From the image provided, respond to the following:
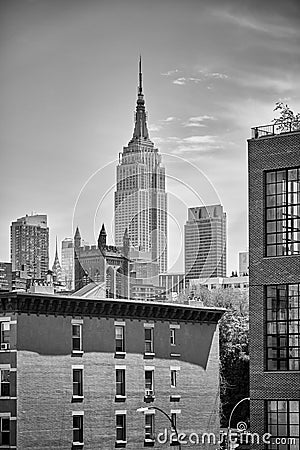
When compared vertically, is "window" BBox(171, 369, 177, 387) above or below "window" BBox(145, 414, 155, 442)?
above

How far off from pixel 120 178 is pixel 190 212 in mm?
9030

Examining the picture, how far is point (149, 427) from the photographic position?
2538cm

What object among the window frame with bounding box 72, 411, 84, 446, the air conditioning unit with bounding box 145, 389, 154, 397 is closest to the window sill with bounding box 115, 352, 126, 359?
the air conditioning unit with bounding box 145, 389, 154, 397

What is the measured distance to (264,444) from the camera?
1781cm

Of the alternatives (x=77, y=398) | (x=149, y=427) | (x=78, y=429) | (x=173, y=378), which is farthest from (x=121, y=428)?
(x=173, y=378)

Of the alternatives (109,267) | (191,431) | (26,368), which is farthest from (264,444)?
(109,267)

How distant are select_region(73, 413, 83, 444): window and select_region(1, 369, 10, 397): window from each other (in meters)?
1.77

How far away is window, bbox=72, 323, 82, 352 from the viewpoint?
2386 centimetres

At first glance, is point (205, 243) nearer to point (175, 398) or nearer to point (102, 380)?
point (175, 398)

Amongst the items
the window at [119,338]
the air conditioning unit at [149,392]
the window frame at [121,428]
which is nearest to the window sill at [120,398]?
the window frame at [121,428]

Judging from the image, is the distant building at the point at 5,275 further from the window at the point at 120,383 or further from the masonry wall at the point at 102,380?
the window at the point at 120,383

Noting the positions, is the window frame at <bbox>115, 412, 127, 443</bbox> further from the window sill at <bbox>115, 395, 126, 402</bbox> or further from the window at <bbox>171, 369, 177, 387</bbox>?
the window at <bbox>171, 369, 177, 387</bbox>

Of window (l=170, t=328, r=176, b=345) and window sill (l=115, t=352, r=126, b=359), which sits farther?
window (l=170, t=328, r=176, b=345)

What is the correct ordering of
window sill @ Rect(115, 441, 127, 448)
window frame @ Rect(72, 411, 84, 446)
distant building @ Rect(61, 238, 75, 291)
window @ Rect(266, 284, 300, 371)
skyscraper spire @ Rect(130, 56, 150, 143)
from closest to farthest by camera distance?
1. window @ Rect(266, 284, 300, 371)
2. window frame @ Rect(72, 411, 84, 446)
3. window sill @ Rect(115, 441, 127, 448)
4. skyscraper spire @ Rect(130, 56, 150, 143)
5. distant building @ Rect(61, 238, 75, 291)
